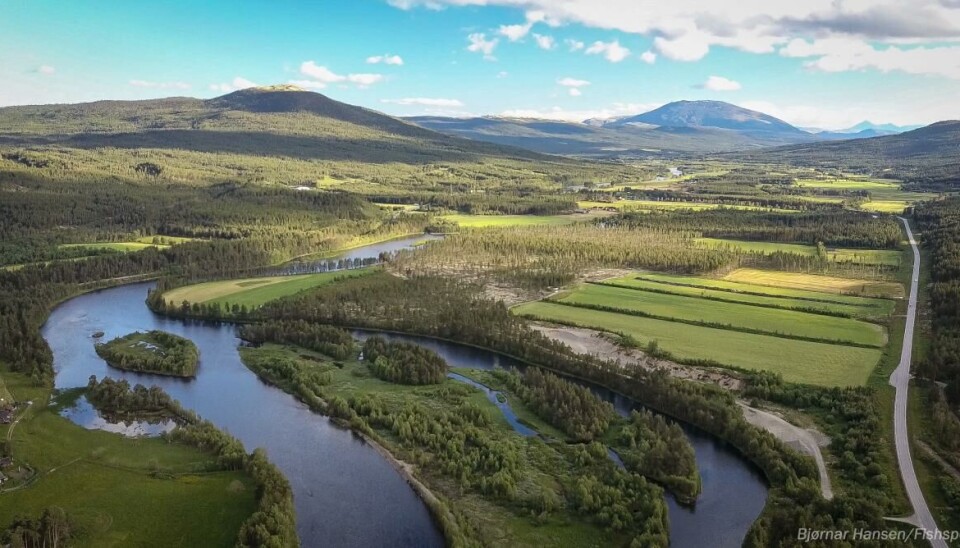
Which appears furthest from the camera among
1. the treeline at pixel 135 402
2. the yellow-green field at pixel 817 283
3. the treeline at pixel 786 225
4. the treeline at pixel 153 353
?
the treeline at pixel 786 225

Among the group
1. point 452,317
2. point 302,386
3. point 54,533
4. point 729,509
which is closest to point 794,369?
point 729,509

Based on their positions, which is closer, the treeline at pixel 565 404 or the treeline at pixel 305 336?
the treeline at pixel 565 404

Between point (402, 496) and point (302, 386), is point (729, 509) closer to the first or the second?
point (402, 496)

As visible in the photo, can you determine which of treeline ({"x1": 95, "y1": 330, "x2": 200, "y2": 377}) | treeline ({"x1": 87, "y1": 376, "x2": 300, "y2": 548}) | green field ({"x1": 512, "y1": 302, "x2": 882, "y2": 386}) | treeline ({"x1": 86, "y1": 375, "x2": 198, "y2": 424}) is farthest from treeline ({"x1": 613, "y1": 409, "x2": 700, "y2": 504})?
treeline ({"x1": 95, "y1": 330, "x2": 200, "y2": 377})

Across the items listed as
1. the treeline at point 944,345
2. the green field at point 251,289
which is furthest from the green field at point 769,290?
the green field at point 251,289

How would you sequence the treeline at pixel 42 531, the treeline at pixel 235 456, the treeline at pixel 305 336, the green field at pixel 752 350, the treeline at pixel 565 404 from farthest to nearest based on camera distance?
the treeline at pixel 305 336 → the green field at pixel 752 350 → the treeline at pixel 565 404 → the treeline at pixel 235 456 → the treeline at pixel 42 531

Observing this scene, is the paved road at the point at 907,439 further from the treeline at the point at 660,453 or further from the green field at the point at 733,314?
the treeline at the point at 660,453

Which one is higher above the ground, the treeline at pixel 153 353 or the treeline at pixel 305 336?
the treeline at pixel 305 336
